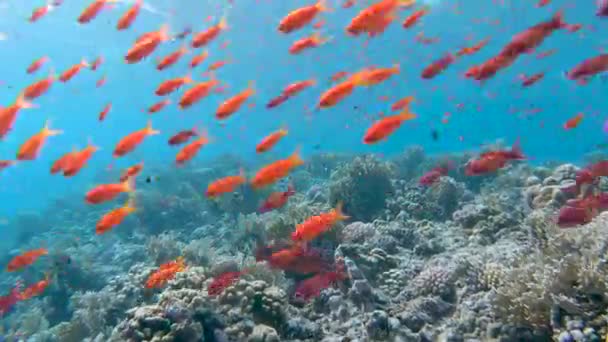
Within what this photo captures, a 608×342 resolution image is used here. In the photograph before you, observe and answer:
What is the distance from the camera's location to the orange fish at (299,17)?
6.56 m

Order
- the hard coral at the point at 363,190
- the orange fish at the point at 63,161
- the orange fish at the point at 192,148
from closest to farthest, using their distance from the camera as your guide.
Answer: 1. the orange fish at the point at 63,161
2. the orange fish at the point at 192,148
3. the hard coral at the point at 363,190

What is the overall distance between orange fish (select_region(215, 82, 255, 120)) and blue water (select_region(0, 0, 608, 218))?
635 inches

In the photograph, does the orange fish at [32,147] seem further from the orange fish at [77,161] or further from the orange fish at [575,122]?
the orange fish at [575,122]

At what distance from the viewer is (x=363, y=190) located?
1271cm

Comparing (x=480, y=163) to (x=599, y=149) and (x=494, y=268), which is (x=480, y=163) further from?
(x=599, y=149)

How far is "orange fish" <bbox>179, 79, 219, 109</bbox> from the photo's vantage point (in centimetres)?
743

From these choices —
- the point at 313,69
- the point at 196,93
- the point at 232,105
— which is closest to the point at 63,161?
the point at 196,93

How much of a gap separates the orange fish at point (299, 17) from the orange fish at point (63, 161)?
12.7 ft

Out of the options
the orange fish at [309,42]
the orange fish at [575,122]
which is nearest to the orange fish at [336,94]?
the orange fish at [309,42]

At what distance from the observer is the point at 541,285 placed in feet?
17.4

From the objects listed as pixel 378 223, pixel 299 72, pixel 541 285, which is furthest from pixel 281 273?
pixel 299 72

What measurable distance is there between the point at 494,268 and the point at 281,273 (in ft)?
12.4

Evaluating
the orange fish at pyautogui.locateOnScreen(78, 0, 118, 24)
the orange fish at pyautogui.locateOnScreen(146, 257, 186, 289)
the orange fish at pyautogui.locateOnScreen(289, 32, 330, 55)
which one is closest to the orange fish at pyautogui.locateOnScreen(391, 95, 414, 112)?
the orange fish at pyautogui.locateOnScreen(289, 32, 330, 55)

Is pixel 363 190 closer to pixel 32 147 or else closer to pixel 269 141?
pixel 269 141
